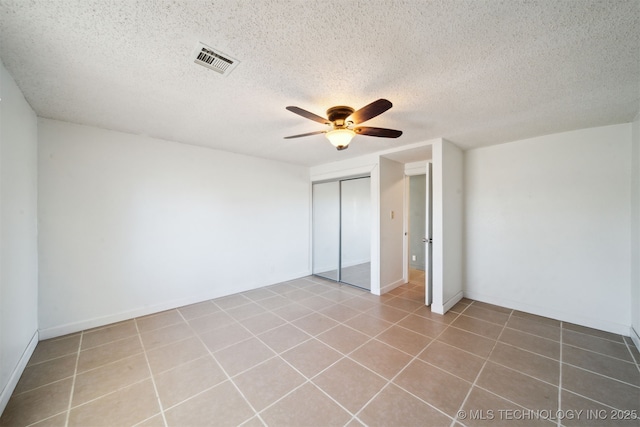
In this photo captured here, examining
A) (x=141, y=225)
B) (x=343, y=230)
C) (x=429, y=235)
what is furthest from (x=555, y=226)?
(x=141, y=225)

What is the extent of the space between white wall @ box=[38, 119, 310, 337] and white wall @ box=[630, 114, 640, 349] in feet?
15.2

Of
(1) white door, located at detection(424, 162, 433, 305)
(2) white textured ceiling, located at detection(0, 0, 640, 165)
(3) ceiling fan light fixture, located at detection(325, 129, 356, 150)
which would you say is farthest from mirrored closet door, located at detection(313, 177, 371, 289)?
(3) ceiling fan light fixture, located at detection(325, 129, 356, 150)

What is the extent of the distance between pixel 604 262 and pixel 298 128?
3967mm

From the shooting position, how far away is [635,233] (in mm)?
2502

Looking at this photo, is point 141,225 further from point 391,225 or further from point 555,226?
point 555,226

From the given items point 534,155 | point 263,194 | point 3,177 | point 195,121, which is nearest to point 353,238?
point 263,194

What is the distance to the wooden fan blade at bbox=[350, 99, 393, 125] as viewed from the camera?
5.32ft

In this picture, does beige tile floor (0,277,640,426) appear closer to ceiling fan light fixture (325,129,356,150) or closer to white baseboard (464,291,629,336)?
white baseboard (464,291,629,336)

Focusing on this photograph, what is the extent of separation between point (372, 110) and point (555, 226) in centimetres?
313

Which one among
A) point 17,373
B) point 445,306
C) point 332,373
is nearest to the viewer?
point 17,373

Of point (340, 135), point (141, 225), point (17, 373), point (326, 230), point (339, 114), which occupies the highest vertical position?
point (339, 114)

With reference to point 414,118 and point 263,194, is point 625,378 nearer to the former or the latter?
point 414,118

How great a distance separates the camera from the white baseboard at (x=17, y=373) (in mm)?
1643

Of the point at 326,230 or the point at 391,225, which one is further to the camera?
the point at 326,230
